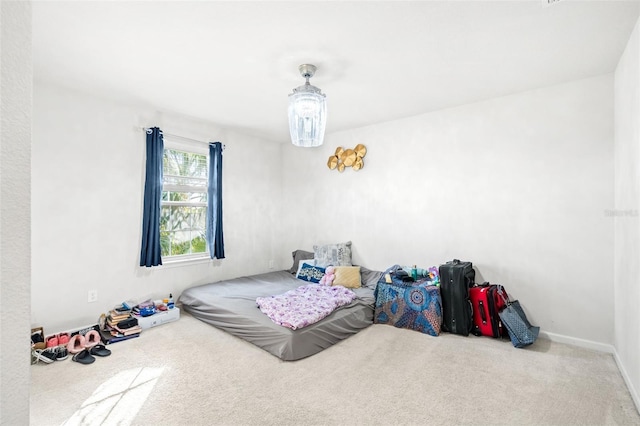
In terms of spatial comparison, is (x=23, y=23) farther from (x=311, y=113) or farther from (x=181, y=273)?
(x=181, y=273)

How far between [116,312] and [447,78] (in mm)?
4033

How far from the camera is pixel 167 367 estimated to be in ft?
8.19

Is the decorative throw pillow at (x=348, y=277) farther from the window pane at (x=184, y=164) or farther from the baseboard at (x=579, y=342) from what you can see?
the window pane at (x=184, y=164)

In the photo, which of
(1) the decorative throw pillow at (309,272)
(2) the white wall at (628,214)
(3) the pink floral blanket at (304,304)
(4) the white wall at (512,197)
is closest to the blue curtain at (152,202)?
(3) the pink floral blanket at (304,304)

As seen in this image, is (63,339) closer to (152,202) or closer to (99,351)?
(99,351)

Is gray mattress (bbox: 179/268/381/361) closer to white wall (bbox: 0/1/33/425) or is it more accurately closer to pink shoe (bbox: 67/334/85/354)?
pink shoe (bbox: 67/334/85/354)

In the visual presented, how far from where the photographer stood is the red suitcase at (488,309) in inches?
119

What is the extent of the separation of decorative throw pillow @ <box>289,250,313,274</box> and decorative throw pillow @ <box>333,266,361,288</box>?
0.85 meters

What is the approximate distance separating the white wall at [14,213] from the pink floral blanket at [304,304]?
2.24 metres

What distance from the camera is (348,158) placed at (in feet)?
14.9

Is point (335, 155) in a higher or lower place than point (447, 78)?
lower

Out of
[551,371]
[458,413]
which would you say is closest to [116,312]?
[458,413]

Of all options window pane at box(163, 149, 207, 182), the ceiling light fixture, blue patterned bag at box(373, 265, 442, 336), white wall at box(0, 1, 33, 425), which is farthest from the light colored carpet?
window pane at box(163, 149, 207, 182)

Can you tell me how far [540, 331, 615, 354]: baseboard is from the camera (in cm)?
276
